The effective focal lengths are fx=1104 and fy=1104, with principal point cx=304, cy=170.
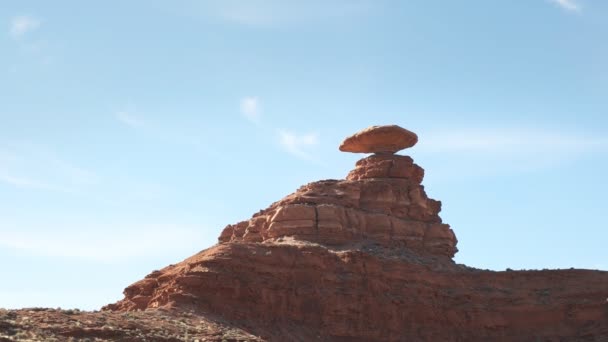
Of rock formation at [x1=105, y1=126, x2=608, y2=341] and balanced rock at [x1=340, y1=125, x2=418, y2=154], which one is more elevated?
balanced rock at [x1=340, y1=125, x2=418, y2=154]

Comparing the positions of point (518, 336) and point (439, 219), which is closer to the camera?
point (518, 336)

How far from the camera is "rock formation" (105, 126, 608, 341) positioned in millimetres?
51312

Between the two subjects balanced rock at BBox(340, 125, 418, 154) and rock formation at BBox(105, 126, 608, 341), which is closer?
rock formation at BBox(105, 126, 608, 341)

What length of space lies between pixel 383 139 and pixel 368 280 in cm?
1207

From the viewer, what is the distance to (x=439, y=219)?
6456cm

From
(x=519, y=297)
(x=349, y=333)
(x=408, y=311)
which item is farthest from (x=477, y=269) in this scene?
(x=349, y=333)

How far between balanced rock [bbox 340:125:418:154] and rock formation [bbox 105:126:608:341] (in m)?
0.08

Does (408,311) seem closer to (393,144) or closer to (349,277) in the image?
(349,277)

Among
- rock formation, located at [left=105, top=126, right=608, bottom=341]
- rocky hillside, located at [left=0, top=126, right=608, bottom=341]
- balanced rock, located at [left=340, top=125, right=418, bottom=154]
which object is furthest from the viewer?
balanced rock, located at [left=340, top=125, right=418, bottom=154]

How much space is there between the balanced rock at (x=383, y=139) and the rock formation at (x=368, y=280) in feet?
0.27

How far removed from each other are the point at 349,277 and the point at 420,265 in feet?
17.6

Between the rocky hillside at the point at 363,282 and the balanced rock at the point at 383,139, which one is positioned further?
the balanced rock at the point at 383,139

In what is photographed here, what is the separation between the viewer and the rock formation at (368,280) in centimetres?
5131

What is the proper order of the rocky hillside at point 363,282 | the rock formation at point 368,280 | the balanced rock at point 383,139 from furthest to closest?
the balanced rock at point 383,139 → the rock formation at point 368,280 → the rocky hillside at point 363,282
